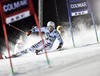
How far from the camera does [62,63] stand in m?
7.26

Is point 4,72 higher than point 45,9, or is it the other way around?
point 45,9

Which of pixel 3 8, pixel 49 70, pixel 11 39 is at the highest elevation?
pixel 3 8

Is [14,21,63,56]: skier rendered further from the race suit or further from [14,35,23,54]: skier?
[14,35,23,54]: skier

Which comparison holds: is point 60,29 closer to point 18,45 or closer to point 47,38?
point 47,38

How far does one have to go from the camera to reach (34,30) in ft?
29.1

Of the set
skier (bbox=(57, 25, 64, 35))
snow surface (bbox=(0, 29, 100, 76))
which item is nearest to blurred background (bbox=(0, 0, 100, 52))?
skier (bbox=(57, 25, 64, 35))

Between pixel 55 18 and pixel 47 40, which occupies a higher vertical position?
pixel 55 18

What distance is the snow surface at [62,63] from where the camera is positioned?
21.2 feet

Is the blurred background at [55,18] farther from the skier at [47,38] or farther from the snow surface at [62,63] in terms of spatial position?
the snow surface at [62,63]

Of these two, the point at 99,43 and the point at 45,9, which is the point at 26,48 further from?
the point at 99,43

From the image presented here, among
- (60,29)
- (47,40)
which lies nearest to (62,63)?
(47,40)

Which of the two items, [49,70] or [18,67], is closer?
[49,70]

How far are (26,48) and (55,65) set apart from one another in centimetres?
184

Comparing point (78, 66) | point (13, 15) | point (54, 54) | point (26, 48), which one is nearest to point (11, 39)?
point (26, 48)
